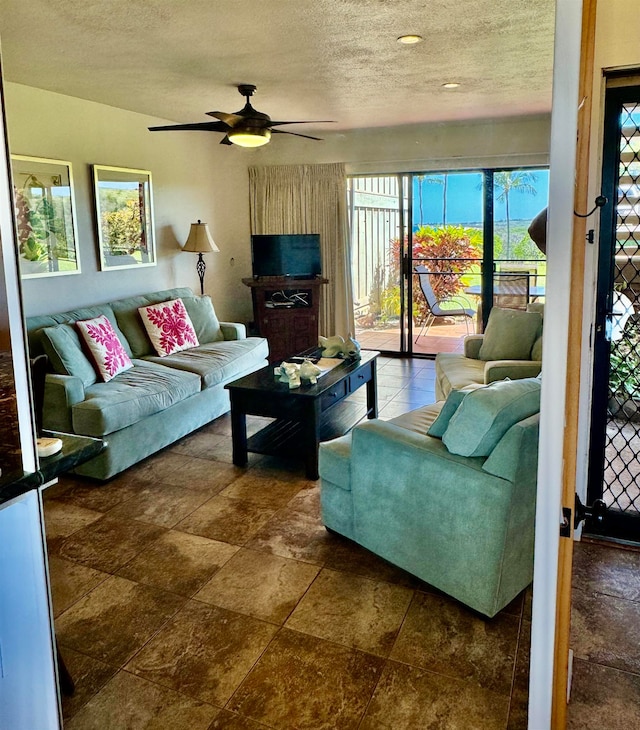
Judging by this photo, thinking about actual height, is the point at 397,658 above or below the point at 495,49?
below

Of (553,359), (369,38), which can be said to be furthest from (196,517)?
(369,38)

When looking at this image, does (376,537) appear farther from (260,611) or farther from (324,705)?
(324,705)

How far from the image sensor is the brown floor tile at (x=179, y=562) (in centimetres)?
252

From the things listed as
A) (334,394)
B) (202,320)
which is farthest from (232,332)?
(334,394)

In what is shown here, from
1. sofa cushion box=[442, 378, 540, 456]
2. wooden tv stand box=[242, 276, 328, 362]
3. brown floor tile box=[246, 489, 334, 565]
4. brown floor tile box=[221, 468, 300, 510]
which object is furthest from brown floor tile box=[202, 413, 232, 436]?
sofa cushion box=[442, 378, 540, 456]

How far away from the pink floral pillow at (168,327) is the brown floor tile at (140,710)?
3127 millimetres

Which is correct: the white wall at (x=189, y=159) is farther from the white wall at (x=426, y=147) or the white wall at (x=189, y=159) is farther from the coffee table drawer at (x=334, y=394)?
the coffee table drawer at (x=334, y=394)

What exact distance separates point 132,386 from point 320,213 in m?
3.49

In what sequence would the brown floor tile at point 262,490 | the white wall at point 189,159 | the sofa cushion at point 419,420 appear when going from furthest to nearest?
the white wall at point 189,159
the brown floor tile at point 262,490
the sofa cushion at point 419,420

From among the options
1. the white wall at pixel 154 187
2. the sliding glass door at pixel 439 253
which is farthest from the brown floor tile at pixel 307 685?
the sliding glass door at pixel 439 253

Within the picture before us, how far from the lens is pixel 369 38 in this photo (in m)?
3.13

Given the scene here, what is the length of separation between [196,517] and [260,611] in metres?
0.88

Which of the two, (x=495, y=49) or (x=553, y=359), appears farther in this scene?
(x=495, y=49)

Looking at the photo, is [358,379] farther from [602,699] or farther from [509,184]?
[509,184]
